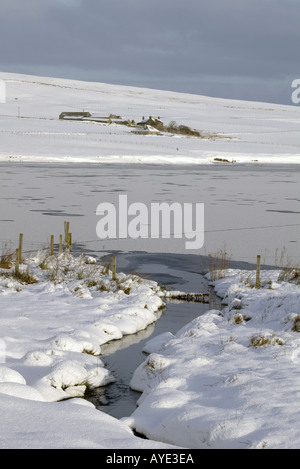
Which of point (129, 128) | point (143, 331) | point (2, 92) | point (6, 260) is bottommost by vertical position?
point (143, 331)

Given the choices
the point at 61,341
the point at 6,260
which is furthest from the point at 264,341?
the point at 6,260

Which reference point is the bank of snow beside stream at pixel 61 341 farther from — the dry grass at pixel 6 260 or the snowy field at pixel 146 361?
the dry grass at pixel 6 260

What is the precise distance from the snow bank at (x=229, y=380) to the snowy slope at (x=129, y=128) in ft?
108

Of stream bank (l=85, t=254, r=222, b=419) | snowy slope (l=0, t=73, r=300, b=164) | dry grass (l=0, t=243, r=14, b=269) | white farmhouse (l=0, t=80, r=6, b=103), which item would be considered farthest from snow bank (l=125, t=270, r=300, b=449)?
white farmhouse (l=0, t=80, r=6, b=103)

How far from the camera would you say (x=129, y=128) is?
65625 millimetres

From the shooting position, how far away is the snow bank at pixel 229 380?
564cm

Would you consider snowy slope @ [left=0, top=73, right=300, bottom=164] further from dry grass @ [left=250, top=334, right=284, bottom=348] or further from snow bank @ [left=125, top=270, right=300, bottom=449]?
dry grass @ [left=250, top=334, right=284, bottom=348]

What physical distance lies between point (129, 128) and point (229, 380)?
197ft

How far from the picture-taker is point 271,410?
19.5 ft

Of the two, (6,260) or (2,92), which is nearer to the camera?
(6,260)

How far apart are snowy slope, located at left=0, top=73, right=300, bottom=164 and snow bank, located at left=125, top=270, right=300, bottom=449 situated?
33026mm

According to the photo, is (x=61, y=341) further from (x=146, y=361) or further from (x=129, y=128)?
(x=129, y=128)

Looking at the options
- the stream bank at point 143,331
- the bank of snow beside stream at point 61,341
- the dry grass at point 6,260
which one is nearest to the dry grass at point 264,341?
the stream bank at point 143,331
